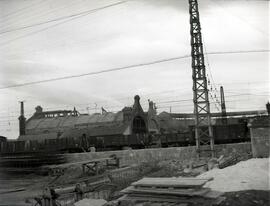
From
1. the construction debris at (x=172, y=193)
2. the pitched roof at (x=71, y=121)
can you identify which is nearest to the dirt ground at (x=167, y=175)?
the construction debris at (x=172, y=193)

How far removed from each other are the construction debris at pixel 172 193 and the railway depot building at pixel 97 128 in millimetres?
22069

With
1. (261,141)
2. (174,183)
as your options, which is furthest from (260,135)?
(174,183)

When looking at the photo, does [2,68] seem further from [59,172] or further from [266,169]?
[59,172]

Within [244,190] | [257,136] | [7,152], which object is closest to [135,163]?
[257,136]

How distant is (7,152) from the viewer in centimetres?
3703

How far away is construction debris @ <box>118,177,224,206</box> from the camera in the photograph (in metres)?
6.84

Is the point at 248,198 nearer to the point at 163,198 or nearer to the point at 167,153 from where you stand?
the point at 163,198

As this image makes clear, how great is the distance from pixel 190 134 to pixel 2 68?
60.8 ft

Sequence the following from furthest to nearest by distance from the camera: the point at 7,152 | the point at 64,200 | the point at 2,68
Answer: the point at 7,152
the point at 64,200
the point at 2,68

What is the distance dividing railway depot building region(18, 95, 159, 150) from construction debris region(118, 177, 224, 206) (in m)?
22.1

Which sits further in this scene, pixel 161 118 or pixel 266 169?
pixel 161 118

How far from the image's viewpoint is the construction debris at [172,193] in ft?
22.4

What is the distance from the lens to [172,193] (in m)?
6.95

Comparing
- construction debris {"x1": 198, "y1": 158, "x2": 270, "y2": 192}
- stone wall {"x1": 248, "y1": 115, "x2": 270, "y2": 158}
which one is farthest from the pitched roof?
construction debris {"x1": 198, "y1": 158, "x2": 270, "y2": 192}
